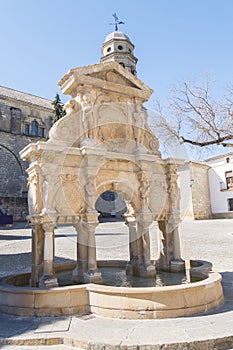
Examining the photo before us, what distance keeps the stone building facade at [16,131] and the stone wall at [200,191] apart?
17505mm

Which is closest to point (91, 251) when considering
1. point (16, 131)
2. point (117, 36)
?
point (117, 36)

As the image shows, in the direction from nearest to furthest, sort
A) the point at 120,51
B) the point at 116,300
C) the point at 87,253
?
the point at 116,300 → the point at 87,253 → the point at 120,51

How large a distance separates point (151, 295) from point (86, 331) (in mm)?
1077

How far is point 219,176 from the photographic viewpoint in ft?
93.2

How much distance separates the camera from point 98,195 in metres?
5.66

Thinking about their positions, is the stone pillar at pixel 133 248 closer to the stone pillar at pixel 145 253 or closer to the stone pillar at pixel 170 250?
the stone pillar at pixel 145 253

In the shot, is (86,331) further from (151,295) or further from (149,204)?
(149,204)

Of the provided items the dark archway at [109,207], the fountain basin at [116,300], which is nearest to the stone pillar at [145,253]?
the fountain basin at [116,300]

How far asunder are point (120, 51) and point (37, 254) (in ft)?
77.5

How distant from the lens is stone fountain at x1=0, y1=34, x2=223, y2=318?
4.25 metres

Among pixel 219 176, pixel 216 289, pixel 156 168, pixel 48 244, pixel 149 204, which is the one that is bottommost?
pixel 216 289

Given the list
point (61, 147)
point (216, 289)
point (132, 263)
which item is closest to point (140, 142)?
point (61, 147)

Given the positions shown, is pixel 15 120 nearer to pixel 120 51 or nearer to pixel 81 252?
pixel 120 51

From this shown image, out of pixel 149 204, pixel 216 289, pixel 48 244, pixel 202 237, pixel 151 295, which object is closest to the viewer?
pixel 151 295
